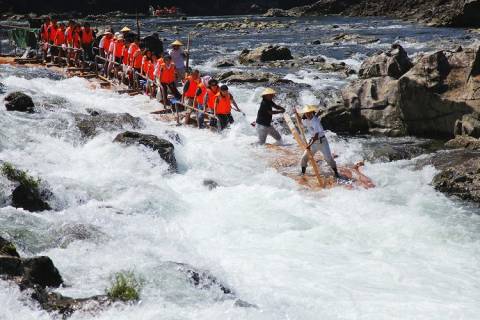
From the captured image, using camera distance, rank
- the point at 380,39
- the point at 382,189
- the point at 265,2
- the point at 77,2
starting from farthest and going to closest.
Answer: the point at 265,2 → the point at 77,2 → the point at 380,39 → the point at 382,189

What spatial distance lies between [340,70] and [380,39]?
15390 millimetres

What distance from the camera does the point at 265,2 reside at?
102 meters

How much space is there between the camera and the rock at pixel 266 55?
31797mm

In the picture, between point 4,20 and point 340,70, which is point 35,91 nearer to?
point 340,70

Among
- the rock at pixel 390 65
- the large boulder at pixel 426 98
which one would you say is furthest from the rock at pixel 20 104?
the rock at pixel 390 65

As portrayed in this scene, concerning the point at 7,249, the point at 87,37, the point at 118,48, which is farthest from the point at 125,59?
the point at 7,249

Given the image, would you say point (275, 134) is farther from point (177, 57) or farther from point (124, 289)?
point (124, 289)

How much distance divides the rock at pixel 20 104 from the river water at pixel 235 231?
396mm

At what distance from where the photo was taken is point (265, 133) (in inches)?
649

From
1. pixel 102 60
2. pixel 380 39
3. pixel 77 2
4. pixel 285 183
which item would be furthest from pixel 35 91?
pixel 77 2

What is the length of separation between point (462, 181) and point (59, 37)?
18.6m

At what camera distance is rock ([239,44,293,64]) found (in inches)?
1252

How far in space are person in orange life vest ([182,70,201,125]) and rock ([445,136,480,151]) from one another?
7290 mm

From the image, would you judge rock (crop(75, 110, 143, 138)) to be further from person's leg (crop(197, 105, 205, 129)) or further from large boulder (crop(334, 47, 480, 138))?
large boulder (crop(334, 47, 480, 138))
